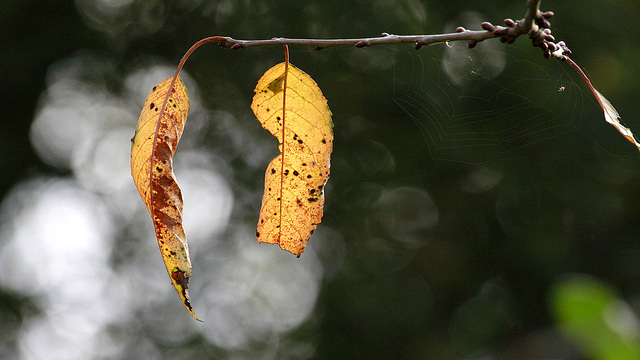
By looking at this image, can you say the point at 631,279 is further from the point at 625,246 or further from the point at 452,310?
the point at 452,310

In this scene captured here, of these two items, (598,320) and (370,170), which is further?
(370,170)

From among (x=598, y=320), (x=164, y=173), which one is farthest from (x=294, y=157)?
(x=598, y=320)

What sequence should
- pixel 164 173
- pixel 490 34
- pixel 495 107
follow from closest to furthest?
pixel 490 34
pixel 164 173
pixel 495 107

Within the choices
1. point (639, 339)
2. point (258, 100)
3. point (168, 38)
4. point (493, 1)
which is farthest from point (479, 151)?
point (639, 339)

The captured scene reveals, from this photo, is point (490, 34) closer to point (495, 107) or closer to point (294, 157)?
point (294, 157)

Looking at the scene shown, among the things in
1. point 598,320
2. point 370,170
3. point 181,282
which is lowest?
point 370,170

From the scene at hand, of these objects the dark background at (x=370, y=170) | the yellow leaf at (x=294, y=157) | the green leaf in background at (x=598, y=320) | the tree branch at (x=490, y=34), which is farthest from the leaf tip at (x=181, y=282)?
the dark background at (x=370, y=170)

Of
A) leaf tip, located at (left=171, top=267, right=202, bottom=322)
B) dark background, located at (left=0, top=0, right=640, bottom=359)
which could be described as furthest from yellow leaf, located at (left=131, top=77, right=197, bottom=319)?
dark background, located at (left=0, top=0, right=640, bottom=359)
